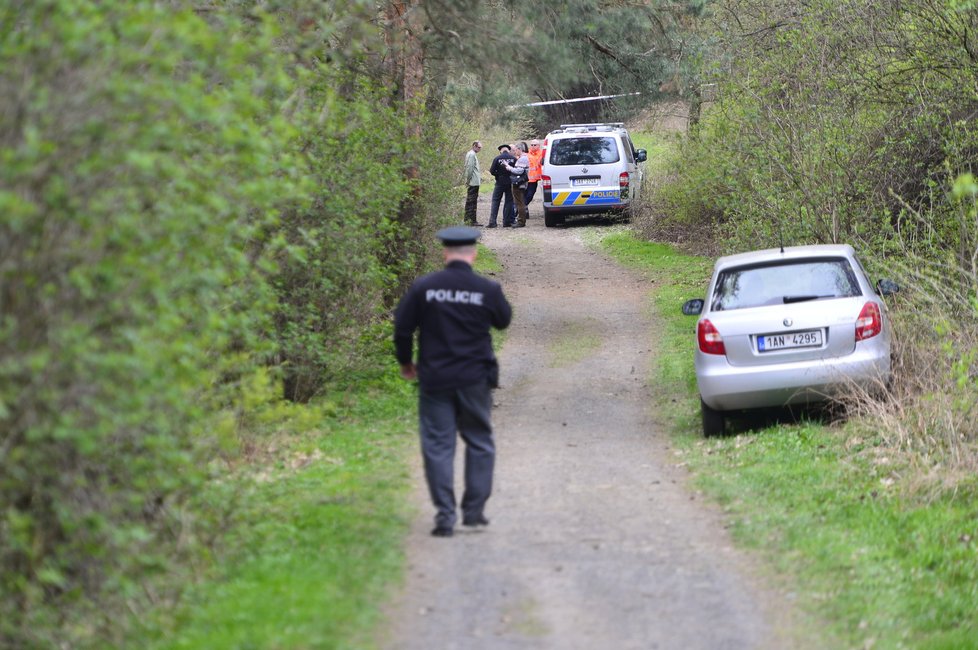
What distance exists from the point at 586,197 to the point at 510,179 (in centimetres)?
194

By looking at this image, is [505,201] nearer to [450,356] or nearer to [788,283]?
[788,283]

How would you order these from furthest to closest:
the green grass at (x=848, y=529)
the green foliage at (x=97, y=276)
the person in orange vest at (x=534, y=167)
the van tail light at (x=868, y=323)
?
1. the person in orange vest at (x=534, y=167)
2. the van tail light at (x=868, y=323)
3. the green grass at (x=848, y=529)
4. the green foliage at (x=97, y=276)

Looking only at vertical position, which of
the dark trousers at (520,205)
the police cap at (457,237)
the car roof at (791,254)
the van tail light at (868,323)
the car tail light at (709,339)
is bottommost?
the dark trousers at (520,205)

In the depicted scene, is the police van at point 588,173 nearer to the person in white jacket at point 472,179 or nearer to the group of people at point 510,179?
the group of people at point 510,179

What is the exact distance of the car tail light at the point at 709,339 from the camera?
11594mm

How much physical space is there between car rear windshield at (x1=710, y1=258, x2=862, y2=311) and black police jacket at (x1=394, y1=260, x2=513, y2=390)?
410cm

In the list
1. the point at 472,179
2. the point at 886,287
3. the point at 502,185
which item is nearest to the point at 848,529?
the point at 886,287

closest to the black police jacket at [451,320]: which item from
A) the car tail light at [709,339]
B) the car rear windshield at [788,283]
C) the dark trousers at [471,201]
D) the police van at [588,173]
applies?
the car tail light at [709,339]

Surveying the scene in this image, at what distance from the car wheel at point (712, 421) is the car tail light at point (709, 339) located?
532mm

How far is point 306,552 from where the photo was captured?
7773 mm

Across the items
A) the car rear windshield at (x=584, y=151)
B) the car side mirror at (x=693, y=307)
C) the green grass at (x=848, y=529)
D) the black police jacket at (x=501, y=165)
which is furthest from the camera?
the black police jacket at (x=501, y=165)

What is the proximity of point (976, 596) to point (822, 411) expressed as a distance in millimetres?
4939

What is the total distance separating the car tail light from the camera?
11594mm

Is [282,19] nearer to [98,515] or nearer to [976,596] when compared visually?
[98,515]
